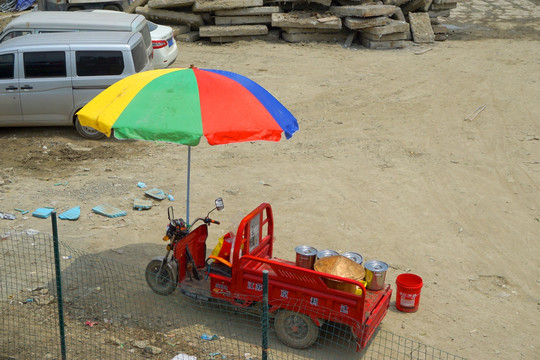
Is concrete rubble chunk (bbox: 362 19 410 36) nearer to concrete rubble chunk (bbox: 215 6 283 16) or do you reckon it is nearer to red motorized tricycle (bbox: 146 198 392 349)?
concrete rubble chunk (bbox: 215 6 283 16)

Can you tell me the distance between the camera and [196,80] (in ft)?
22.9

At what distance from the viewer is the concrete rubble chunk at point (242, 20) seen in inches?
762

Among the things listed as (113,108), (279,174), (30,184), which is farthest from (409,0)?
(113,108)

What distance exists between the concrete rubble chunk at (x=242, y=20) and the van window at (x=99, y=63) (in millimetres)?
7871

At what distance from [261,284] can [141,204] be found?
12.0ft

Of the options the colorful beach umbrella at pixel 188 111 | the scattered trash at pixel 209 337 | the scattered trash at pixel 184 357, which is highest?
the colorful beach umbrella at pixel 188 111

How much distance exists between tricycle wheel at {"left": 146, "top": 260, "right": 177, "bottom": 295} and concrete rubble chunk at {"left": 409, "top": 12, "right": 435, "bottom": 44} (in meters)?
13.9

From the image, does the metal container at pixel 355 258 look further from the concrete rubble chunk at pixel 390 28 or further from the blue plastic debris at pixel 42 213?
the concrete rubble chunk at pixel 390 28

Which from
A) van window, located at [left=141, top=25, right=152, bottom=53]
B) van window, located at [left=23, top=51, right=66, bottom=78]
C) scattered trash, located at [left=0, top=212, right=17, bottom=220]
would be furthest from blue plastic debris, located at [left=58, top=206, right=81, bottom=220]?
van window, located at [left=141, top=25, right=152, bottom=53]

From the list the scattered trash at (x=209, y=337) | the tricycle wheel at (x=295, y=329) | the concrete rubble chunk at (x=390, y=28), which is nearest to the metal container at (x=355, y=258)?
the tricycle wheel at (x=295, y=329)

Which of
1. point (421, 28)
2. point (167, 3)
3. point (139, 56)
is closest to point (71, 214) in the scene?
point (139, 56)

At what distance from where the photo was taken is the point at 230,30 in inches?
749

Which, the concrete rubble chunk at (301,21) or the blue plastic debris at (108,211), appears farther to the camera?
the concrete rubble chunk at (301,21)

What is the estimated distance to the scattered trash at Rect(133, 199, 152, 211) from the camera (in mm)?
9734
